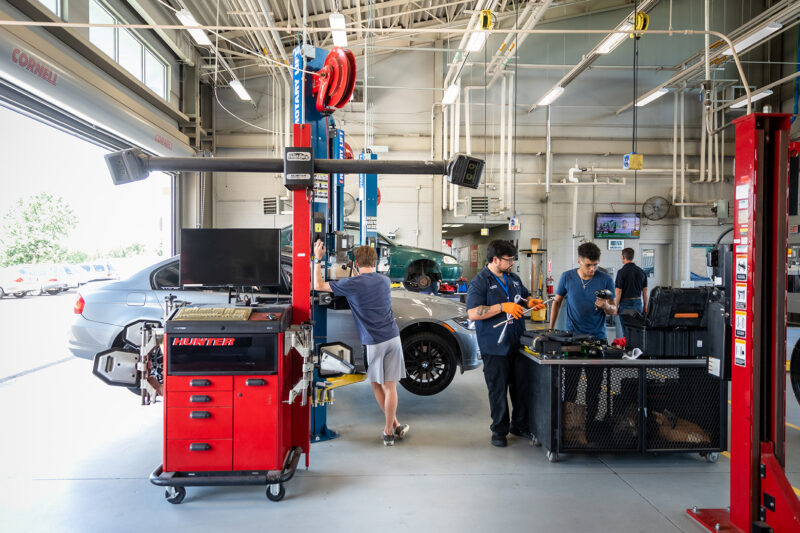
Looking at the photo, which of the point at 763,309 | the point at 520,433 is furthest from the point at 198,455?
the point at 763,309

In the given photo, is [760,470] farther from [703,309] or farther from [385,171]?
[385,171]

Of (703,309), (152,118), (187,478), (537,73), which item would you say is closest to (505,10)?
(537,73)

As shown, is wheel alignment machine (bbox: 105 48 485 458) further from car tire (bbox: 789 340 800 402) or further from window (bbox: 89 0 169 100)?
window (bbox: 89 0 169 100)

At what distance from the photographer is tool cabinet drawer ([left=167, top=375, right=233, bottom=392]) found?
2564mm

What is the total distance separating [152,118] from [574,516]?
28.3 feet

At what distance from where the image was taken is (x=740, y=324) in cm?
214

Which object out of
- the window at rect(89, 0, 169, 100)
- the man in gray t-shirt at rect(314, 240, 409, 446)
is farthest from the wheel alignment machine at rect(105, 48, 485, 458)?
the window at rect(89, 0, 169, 100)

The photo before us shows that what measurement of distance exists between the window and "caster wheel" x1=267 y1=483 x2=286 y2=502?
23.2 ft

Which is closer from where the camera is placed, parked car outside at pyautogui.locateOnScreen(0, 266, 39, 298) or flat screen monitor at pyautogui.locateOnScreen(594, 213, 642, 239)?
parked car outside at pyautogui.locateOnScreen(0, 266, 39, 298)

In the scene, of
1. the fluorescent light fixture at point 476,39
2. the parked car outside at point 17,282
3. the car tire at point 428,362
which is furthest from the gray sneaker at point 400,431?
the parked car outside at point 17,282

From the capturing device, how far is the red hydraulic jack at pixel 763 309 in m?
2.06

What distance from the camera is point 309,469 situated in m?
2.96

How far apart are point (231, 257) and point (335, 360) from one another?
98 cm

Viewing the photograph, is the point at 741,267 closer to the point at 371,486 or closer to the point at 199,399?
the point at 371,486
